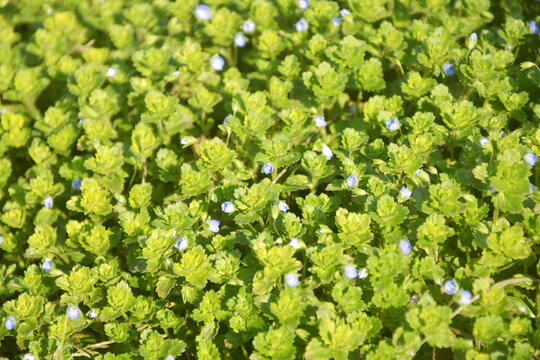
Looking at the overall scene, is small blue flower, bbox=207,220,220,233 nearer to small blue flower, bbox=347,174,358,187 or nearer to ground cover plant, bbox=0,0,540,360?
ground cover plant, bbox=0,0,540,360

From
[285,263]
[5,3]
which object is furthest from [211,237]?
[5,3]

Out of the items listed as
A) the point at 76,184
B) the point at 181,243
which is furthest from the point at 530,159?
the point at 76,184

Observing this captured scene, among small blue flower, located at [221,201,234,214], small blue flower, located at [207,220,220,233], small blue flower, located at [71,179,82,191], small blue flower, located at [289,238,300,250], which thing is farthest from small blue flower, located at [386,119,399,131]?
small blue flower, located at [71,179,82,191]

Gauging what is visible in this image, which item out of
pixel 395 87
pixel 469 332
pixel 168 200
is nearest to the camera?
pixel 469 332

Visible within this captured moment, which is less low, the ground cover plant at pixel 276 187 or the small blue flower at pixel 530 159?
the small blue flower at pixel 530 159

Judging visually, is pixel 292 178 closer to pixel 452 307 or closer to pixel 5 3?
pixel 452 307

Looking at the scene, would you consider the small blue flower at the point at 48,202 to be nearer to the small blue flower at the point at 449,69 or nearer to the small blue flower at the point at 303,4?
the small blue flower at the point at 303,4

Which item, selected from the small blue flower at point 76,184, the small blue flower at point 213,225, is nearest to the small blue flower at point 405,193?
the small blue flower at point 213,225
